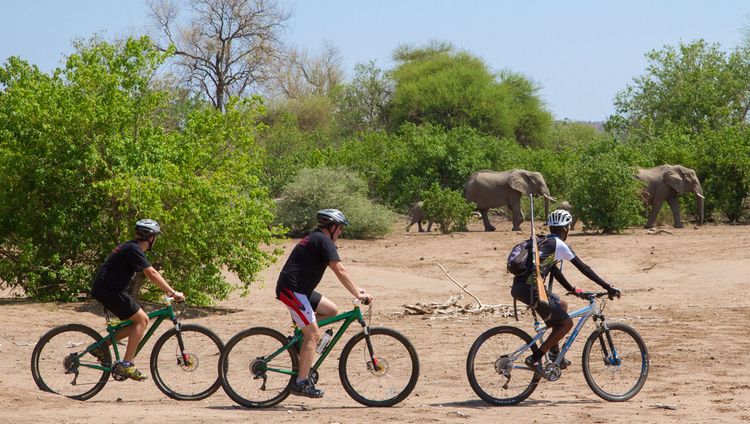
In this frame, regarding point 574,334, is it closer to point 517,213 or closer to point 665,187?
point 517,213

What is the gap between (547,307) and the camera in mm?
9664

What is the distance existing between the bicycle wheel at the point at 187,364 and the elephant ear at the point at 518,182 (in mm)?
22521

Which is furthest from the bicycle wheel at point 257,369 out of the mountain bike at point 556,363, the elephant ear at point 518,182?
the elephant ear at point 518,182

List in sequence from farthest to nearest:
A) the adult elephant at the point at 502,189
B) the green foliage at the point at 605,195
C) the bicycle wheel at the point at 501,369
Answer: the adult elephant at the point at 502,189 < the green foliage at the point at 605,195 < the bicycle wheel at the point at 501,369

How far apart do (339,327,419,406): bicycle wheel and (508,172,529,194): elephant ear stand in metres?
22.7

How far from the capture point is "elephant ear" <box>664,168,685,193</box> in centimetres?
3167

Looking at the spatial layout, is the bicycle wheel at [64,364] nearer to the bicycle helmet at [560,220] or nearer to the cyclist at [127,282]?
the cyclist at [127,282]

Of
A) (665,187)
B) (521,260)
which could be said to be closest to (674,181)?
(665,187)

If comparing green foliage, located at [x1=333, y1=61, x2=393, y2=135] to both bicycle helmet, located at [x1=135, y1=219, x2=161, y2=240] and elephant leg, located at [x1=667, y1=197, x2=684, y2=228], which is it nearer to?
elephant leg, located at [x1=667, y1=197, x2=684, y2=228]

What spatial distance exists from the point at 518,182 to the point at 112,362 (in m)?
22.9

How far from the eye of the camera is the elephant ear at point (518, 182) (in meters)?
31.9

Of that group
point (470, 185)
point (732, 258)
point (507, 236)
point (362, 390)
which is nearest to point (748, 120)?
point (470, 185)

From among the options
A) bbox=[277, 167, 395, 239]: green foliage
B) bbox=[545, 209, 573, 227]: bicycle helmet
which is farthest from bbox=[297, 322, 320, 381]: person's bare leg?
bbox=[277, 167, 395, 239]: green foliage

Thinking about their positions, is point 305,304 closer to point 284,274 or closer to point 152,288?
point 284,274
